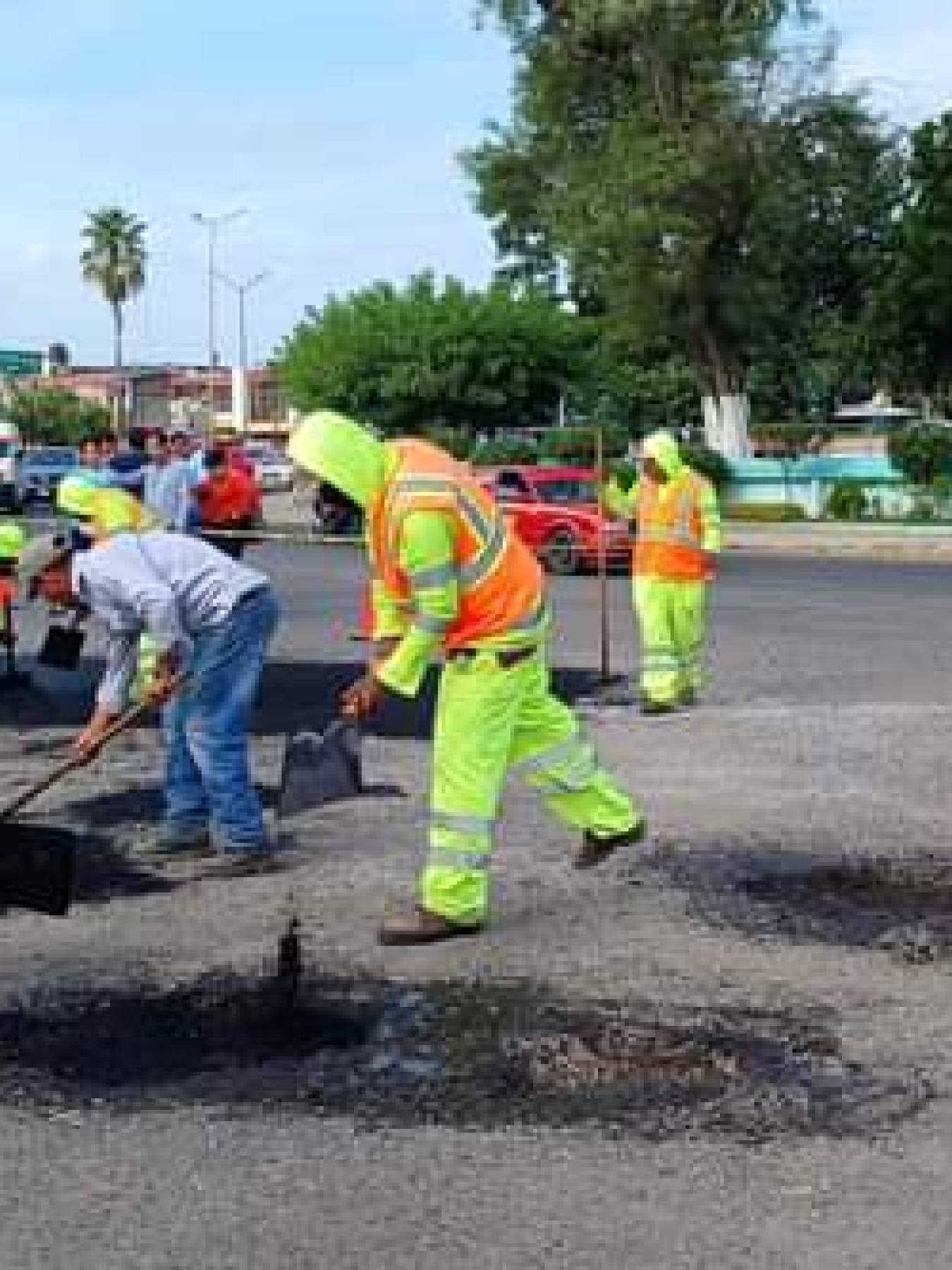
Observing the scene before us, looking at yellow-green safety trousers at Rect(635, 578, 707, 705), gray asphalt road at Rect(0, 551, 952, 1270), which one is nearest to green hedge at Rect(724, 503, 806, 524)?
yellow-green safety trousers at Rect(635, 578, 707, 705)

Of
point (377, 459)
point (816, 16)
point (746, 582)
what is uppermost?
point (816, 16)

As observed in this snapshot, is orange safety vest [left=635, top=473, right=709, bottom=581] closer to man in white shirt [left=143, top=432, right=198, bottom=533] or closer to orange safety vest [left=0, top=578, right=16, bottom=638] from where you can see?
man in white shirt [left=143, top=432, right=198, bottom=533]

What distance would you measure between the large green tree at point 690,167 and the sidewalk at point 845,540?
21.4 feet

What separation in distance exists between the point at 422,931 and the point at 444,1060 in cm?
123

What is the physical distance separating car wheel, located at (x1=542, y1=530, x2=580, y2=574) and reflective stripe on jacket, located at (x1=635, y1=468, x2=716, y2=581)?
14.7 metres

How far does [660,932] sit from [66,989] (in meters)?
1.89

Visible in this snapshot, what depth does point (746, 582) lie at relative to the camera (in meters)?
24.7

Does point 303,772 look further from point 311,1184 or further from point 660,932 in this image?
point 311,1184

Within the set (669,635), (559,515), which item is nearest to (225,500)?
(669,635)

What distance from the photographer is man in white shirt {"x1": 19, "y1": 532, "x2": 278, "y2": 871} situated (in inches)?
299

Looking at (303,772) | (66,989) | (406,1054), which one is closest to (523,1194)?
(406,1054)

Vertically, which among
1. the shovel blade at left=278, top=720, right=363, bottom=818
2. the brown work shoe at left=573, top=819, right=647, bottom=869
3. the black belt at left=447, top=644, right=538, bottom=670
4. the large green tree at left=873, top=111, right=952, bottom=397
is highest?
the large green tree at left=873, top=111, right=952, bottom=397

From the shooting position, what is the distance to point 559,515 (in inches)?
1094

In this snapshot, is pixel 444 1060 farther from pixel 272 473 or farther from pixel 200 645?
pixel 272 473
